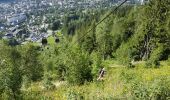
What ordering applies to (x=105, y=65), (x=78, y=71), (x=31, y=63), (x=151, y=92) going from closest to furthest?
(x=151, y=92)
(x=78, y=71)
(x=105, y=65)
(x=31, y=63)

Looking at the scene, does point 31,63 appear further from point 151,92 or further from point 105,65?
point 151,92

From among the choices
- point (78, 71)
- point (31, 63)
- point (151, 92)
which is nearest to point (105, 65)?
point (31, 63)

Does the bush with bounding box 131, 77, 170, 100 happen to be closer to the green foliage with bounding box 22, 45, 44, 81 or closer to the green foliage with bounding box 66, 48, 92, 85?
the green foliage with bounding box 66, 48, 92, 85

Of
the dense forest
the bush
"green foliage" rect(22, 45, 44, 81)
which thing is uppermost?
the bush

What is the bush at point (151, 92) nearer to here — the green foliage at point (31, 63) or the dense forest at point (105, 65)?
the dense forest at point (105, 65)

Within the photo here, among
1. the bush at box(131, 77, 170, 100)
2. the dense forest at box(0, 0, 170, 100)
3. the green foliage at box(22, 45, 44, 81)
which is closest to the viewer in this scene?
the bush at box(131, 77, 170, 100)

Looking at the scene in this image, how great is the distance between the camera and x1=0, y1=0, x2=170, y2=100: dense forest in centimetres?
1920

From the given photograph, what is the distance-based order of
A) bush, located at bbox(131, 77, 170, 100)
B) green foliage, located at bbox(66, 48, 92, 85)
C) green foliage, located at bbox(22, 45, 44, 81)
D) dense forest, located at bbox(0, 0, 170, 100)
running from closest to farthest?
bush, located at bbox(131, 77, 170, 100) → dense forest, located at bbox(0, 0, 170, 100) → green foliage, located at bbox(66, 48, 92, 85) → green foliage, located at bbox(22, 45, 44, 81)

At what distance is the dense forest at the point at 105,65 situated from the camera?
1920 centimetres

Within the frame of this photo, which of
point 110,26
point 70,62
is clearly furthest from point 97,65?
point 110,26

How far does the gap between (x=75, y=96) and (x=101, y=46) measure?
55.7 m

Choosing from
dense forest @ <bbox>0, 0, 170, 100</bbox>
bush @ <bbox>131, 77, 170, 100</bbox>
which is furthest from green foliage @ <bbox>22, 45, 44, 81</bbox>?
bush @ <bbox>131, 77, 170, 100</bbox>

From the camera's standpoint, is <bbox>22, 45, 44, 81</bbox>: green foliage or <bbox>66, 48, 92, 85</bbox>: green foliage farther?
<bbox>22, 45, 44, 81</bbox>: green foliage

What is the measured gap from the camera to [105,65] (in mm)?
53656
